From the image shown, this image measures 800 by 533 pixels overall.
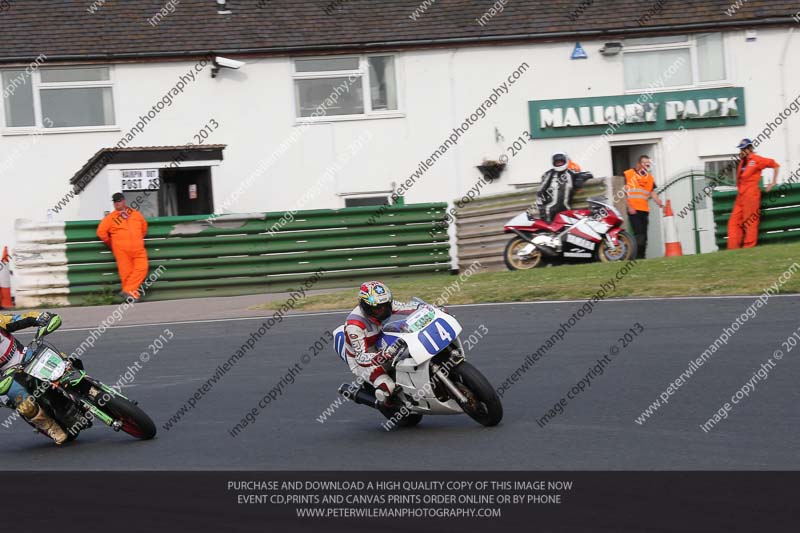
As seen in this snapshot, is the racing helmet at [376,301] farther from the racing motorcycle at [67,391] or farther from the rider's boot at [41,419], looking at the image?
the rider's boot at [41,419]

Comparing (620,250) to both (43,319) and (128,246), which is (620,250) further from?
(43,319)

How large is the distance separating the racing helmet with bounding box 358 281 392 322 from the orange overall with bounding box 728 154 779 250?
40.2ft

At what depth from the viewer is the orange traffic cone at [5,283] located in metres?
20.5

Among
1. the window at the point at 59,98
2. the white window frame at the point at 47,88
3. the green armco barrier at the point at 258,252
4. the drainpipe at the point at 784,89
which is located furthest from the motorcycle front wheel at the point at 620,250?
the window at the point at 59,98

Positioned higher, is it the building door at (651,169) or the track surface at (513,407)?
the building door at (651,169)

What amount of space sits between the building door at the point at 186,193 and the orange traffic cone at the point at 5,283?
3894 millimetres

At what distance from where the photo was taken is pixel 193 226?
20.5m

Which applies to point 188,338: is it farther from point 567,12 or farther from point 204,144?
point 567,12

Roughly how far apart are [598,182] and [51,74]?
11581 mm

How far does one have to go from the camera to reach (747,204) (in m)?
20.0

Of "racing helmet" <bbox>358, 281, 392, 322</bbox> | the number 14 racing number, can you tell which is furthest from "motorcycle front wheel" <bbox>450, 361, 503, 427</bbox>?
"racing helmet" <bbox>358, 281, 392, 322</bbox>
